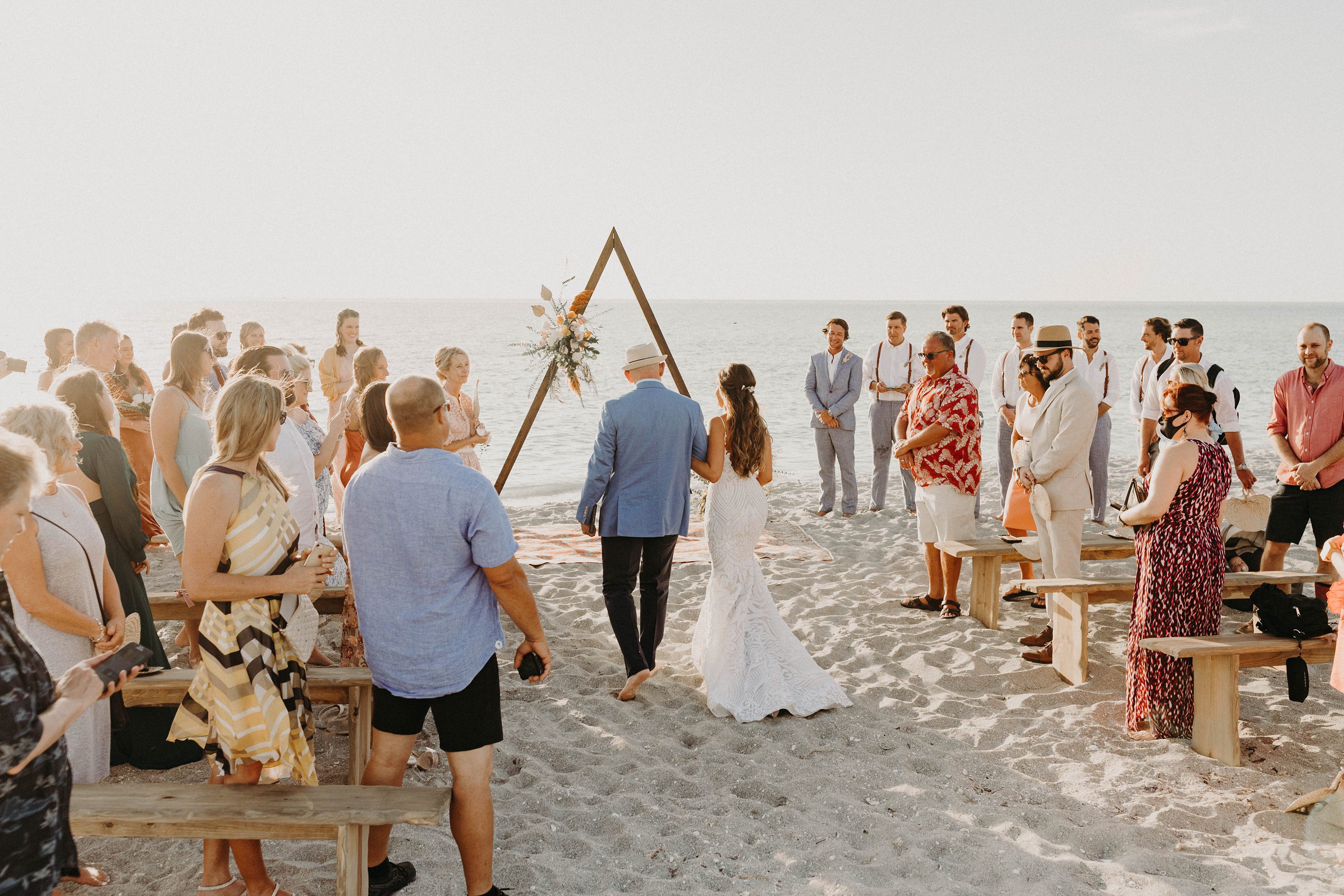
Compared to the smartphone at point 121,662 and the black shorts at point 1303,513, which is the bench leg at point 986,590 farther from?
the smartphone at point 121,662

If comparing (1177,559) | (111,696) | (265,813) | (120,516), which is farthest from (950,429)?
(111,696)

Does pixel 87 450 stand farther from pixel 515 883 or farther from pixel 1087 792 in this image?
pixel 1087 792

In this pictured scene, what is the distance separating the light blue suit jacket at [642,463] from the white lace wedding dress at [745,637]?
1.03 feet

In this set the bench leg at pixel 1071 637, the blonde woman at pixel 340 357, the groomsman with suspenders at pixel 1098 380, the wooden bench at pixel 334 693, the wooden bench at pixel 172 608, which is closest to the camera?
the wooden bench at pixel 334 693

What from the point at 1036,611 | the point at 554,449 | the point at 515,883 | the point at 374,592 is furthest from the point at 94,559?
the point at 554,449

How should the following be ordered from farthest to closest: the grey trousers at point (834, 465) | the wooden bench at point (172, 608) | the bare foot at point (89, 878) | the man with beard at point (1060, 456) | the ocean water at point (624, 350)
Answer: the ocean water at point (624, 350) < the grey trousers at point (834, 465) < the man with beard at point (1060, 456) < the wooden bench at point (172, 608) < the bare foot at point (89, 878)

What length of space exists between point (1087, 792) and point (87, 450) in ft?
14.6

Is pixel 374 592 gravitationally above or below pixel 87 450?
below

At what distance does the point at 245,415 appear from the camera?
2.68 m

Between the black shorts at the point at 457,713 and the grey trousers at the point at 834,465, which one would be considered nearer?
the black shorts at the point at 457,713

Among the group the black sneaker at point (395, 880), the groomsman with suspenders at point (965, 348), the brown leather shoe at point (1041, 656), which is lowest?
the black sneaker at point (395, 880)

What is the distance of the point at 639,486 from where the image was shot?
4.72m

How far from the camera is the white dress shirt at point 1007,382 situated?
8523mm

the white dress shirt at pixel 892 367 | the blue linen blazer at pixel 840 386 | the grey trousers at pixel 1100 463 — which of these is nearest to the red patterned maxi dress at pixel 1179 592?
the grey trousers at pixel 1100 463
